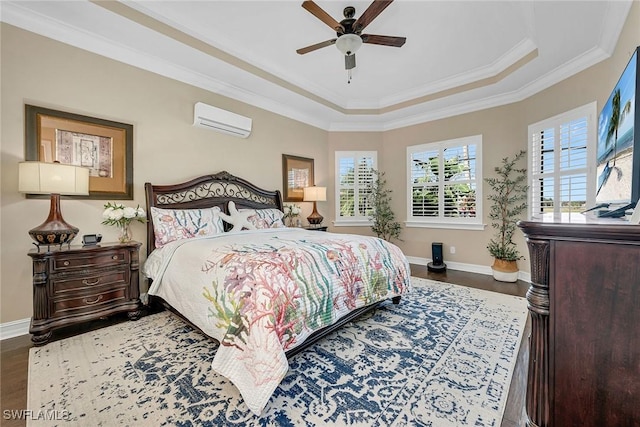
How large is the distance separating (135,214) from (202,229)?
2.27 feet

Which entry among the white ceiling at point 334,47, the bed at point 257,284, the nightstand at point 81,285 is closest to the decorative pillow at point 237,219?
the bed at point 257,284

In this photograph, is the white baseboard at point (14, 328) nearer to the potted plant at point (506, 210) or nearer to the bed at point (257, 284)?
the bed at point (257, 284)

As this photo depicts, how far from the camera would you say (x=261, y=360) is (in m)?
1.52

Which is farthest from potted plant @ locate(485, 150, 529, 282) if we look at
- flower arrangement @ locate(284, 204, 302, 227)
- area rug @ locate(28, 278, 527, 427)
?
flower arrangement @ locate(284, 204, 302, 227)

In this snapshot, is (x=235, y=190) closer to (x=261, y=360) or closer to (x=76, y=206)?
(x=76, y=206)

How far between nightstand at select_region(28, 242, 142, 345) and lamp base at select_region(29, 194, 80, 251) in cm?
9

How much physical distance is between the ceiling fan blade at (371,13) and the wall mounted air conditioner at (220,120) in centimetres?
212

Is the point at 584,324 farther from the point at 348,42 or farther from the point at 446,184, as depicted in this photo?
the point at 446,184

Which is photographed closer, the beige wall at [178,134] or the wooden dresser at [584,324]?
the wooden dresser at [584,324]

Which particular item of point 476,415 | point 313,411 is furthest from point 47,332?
point 476,415

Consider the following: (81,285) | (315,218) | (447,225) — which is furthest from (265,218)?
(447,225)

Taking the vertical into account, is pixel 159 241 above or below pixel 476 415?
above

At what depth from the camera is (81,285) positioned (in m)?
2.40

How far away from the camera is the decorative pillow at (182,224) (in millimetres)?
2959
